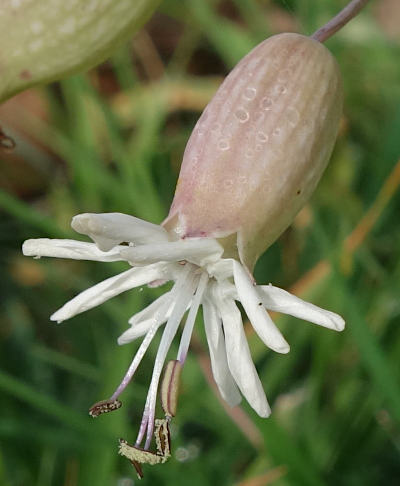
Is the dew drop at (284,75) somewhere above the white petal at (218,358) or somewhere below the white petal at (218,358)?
above

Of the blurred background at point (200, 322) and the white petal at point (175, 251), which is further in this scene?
the blurred background at point (200, 322)

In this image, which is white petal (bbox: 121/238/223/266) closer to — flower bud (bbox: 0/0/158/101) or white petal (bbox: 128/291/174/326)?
white petal (bbox: 128/291/174/326)

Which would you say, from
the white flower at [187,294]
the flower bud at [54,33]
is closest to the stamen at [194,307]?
the white flower at [187,294]

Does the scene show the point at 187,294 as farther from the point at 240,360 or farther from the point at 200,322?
the point at 200,322

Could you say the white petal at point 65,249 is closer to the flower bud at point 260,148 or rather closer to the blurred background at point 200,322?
the flower bud at point 260,148

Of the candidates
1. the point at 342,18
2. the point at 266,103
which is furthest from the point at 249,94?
the point at 342,18

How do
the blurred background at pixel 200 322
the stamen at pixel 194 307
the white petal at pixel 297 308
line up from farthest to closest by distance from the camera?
the blurred background at pixel 200 322
the stamen at pixel 194 307
the white petal at pixel 297 308

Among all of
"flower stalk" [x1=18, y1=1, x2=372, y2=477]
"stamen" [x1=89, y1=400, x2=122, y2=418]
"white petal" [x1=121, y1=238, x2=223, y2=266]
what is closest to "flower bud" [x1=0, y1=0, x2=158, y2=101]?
"flower stalk" [x1=18, y1=1, x2=372, y2=477]
